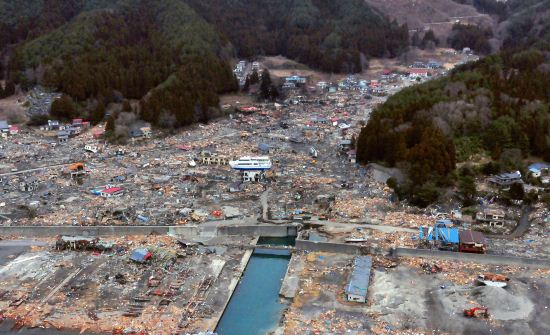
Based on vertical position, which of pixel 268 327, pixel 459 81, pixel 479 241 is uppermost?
pixel 459 81

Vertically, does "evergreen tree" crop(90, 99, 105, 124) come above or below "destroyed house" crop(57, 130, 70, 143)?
above

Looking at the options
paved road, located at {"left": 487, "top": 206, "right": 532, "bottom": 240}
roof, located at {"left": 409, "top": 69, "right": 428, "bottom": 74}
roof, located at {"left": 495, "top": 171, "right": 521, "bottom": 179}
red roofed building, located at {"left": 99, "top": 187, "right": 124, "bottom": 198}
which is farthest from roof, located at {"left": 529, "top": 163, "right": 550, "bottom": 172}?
roof, located at {"left": 409, "top": 69, "right": 428, "bottom": 74}

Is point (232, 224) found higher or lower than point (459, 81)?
lower

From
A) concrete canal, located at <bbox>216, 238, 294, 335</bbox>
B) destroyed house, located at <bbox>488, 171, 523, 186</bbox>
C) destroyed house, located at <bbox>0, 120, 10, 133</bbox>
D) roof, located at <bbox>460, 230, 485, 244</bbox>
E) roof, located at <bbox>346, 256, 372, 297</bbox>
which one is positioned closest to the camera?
concrete canal, located at <bbox>216, 238, 294, 335</bbox>

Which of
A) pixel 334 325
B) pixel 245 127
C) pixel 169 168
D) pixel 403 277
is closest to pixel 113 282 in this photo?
pixel 334 325

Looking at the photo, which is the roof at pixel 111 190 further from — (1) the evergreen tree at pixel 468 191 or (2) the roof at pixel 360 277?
(1) the evergreen tree at pixel 468 191

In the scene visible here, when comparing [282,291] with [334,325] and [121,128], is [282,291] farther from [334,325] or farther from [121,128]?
[121,128]

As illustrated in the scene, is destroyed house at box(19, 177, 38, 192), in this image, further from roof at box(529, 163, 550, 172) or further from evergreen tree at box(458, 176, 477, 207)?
roof at box(529, 163, 550, 172)
